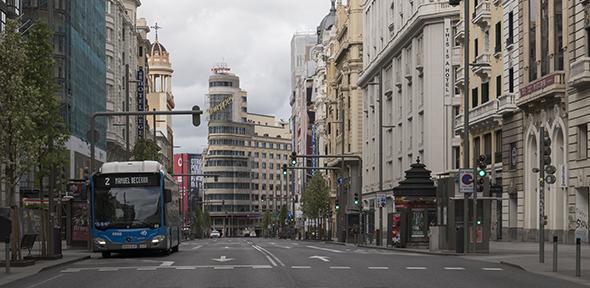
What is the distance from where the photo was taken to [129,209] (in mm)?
33562

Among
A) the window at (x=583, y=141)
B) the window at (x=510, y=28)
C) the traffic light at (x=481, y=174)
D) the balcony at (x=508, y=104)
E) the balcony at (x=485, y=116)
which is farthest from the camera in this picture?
the balcony at (x=485, y=116)

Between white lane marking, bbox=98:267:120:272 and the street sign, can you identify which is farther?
the street sign

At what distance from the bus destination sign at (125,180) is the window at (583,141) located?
19.8 meters

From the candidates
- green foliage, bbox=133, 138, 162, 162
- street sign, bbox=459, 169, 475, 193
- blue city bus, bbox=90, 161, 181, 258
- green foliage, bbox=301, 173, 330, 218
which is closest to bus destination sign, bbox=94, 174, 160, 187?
blue city bus, bbox=90, 161, 181, 258

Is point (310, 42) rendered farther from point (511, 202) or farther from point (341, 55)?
point (511, 202)

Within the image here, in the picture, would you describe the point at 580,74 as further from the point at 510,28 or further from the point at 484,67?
the point at 484,67

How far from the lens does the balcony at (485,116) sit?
5509 cm

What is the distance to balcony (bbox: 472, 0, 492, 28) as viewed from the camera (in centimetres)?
5778

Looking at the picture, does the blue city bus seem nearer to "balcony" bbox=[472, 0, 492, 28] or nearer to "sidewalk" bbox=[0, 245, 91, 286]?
"sidewalk" bbox=[0, 245, 91, 286]

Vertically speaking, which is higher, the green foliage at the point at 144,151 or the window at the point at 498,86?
the window at the point at 498,86

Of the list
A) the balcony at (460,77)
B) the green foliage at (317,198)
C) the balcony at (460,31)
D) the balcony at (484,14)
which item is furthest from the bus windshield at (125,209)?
the green foliage at (317,198)

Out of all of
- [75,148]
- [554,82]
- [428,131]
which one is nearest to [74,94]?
[75,148]

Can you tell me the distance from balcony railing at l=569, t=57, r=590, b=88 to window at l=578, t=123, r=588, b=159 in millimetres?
2144

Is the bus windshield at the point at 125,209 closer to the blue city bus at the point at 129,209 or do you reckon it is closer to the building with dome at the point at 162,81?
the blue city bus at the point at 129,209
